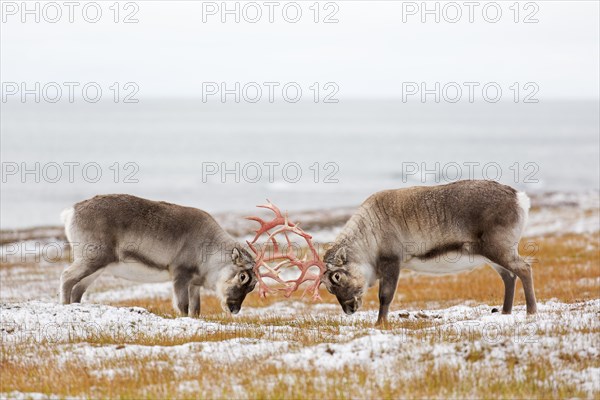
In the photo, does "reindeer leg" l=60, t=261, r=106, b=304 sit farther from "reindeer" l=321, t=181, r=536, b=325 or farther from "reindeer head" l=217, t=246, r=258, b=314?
"reindeer" l=321, t=181, r=536, b=325

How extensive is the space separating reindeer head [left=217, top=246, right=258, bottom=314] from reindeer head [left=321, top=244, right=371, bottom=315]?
201cm

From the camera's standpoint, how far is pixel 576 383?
8531 mm

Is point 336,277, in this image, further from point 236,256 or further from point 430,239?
point 236,256

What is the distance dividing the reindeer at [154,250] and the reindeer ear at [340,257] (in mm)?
2174

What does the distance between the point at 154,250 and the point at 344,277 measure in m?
4.19

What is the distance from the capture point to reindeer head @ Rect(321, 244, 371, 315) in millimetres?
14000

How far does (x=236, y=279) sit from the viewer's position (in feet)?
50.5

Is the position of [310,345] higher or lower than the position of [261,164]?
higher

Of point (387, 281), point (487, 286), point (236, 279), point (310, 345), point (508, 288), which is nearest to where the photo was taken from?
point (310, 345)

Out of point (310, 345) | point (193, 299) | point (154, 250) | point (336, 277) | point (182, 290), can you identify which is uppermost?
point (154, 250)

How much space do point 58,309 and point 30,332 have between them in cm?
143

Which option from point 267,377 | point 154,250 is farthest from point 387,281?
point 267,377

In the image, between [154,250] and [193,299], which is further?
[193,299]

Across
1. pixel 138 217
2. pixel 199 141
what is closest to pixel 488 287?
pixel 138 217
